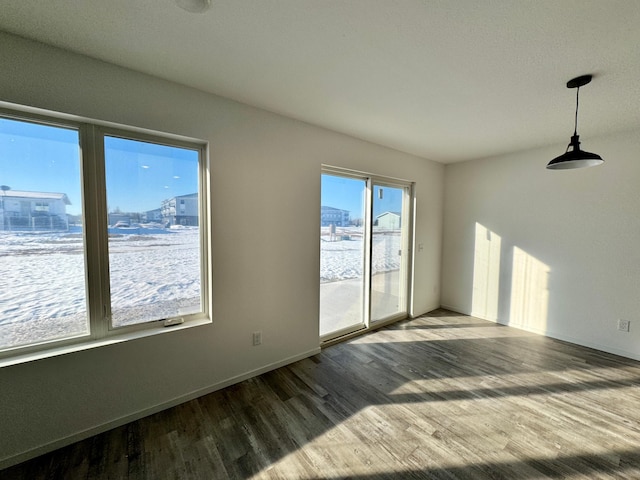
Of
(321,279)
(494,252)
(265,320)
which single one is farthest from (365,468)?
(494,252)

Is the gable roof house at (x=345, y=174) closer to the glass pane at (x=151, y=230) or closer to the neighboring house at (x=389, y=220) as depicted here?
the glass pane at (x=151, y=230)

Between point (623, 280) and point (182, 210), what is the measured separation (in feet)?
15.7

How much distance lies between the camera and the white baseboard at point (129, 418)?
1578 millimetres

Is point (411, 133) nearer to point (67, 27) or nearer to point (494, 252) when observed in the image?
point (494, 252)

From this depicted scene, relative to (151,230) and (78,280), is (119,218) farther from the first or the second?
(78,280)

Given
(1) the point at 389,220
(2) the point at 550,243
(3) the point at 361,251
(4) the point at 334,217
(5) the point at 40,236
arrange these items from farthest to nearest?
(1) the point at 389,220 → (3) the point at 361,251 → (2) the point at 550,243 → (4) the point at 334,217 → (5) the point at 40,236

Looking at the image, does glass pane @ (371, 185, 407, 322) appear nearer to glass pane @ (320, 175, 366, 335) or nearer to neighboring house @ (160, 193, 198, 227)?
glass pane @ (320, 175, 366, 335)

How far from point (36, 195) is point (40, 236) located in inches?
10.6

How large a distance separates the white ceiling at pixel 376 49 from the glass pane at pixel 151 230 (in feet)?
2.09

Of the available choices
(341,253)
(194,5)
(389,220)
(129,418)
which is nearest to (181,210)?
(194,5)

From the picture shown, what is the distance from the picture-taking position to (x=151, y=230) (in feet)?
6.73

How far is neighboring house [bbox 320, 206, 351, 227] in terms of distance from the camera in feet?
9.96

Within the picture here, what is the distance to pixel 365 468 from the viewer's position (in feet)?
5.11

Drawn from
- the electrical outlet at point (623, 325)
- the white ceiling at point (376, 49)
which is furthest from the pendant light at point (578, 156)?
the electrical outlet at point (623, 325)
